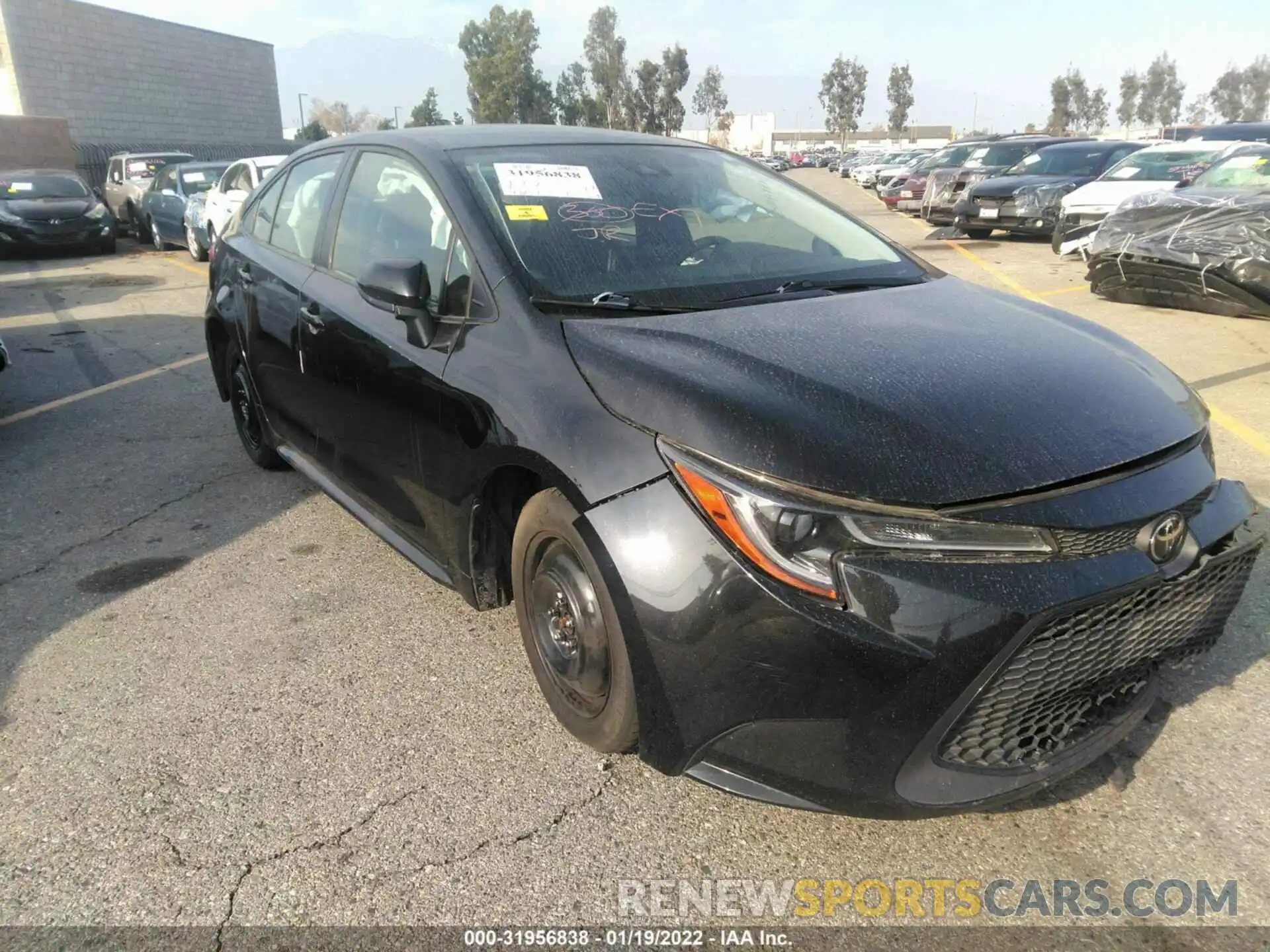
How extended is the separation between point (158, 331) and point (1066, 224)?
10879mm

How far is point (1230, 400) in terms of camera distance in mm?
5871

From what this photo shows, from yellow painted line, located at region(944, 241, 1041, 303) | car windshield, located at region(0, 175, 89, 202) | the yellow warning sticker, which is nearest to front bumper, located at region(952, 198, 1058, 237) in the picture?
yellow painted line, located at region(944, 241, 1041, 303)

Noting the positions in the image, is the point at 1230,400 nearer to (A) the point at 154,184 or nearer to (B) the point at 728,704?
(B) the point at 728,704

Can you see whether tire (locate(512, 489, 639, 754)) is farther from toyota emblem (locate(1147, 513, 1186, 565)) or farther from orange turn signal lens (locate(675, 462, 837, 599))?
toyota emblem (locate(1147, 513, 1186, 565))

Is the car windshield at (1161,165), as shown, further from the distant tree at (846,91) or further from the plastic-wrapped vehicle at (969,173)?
the distant tree at (846,91)

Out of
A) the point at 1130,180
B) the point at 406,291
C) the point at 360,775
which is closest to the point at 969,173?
the point at 1130,180

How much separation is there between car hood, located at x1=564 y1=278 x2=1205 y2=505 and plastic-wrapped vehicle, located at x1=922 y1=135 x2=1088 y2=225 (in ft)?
49.5

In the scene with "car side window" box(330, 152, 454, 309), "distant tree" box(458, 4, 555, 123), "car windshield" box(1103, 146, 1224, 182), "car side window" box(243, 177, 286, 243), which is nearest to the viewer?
"car side window" box(330, 152, 454, 309)

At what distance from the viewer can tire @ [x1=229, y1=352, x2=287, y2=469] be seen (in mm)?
4555

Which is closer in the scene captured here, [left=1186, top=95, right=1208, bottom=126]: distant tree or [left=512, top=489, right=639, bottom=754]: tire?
[left=512, top=489, right=639, bottom=754]: tire

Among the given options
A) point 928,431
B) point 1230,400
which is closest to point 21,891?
point 928,431

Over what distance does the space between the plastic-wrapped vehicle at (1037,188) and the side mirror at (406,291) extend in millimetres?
13531

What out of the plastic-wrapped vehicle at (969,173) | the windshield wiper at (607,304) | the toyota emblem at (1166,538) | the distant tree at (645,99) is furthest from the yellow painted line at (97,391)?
the distant tree at (645,99)

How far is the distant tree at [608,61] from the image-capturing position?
86875 mm
